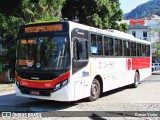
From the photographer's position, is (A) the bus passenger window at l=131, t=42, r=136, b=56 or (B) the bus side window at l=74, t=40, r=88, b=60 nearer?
(B) the bus side window at l=74, t=40, r=88, b=60

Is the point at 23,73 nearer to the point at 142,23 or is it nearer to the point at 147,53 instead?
the point at 147,53

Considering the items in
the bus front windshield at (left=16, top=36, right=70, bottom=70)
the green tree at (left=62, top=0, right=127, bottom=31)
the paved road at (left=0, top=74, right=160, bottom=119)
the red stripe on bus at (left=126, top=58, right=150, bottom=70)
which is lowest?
the paved road at (left=0, top=74, right=160, bottom=119)

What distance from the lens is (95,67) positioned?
1334 cm

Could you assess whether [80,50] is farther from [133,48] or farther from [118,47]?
[133,48]

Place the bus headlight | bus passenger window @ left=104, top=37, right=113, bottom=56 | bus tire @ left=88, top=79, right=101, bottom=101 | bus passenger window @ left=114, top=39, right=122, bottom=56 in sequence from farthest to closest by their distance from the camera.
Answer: bus passenger window @ left=114, top=39, right=122, bottom=56 → bus passenger window @ left=104, top=37, right=113, bottom=56 → bus tire @ left=88, top=79, right=101, bottom=101 → the bus headlight

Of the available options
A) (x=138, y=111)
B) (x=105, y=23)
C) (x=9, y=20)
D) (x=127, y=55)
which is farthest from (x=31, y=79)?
(x=105, y=23)

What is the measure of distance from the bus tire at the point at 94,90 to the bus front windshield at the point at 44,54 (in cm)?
224

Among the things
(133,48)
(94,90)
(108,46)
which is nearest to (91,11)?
(133,48)

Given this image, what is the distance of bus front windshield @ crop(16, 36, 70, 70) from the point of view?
11.4 meters

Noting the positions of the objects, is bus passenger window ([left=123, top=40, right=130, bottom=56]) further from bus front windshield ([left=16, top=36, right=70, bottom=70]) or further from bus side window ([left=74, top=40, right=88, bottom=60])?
bus front windshield ([left=16, top=36, right=70, bottom=70])

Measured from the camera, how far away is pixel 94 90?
43.5 ft

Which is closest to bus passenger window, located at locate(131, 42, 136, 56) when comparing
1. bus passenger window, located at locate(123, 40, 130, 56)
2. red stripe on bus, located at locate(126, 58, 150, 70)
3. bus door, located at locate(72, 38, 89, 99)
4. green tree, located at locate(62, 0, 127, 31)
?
red stripe on bus, located at locate(126, 58, 150, 70)

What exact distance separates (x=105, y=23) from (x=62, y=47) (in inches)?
762

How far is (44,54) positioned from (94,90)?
278 centimetres
